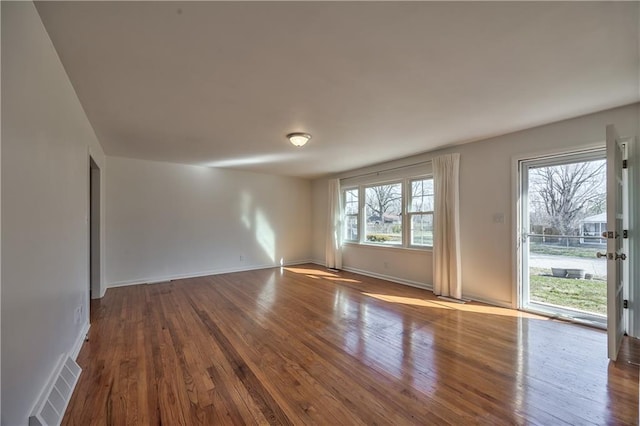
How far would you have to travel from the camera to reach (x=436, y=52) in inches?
73.1

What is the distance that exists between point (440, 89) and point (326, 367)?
2.54 m

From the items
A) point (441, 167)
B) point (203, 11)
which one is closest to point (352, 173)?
point (441, 167)

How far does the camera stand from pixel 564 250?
3.25 m

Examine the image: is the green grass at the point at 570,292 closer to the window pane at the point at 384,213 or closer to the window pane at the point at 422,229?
the window pane at the point at 422,229

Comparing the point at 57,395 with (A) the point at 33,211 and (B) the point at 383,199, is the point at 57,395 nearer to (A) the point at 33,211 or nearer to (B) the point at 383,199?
(A) the point at 33,211

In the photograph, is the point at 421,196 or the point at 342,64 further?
the point at 421,196

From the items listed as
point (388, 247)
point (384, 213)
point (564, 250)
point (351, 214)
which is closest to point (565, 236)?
point (564, 250)

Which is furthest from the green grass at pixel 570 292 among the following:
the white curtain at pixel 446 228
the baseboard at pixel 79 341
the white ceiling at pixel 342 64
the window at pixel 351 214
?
the baseboard at pixel 79 341

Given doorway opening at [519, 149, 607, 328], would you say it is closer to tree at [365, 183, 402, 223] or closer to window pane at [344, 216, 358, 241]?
tree at [365, 183, 402, 223]

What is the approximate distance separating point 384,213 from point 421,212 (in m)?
0.93

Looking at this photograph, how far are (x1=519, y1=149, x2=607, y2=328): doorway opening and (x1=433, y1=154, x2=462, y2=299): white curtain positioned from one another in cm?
79

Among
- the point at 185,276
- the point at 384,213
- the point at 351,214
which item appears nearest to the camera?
the point at 185,276

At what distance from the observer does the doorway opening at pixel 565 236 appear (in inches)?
119

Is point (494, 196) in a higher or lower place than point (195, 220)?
higher
